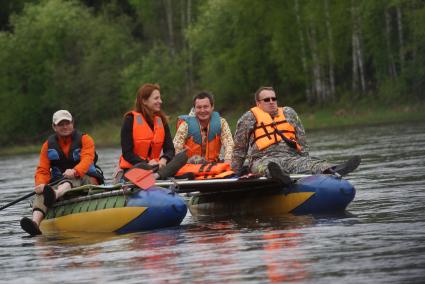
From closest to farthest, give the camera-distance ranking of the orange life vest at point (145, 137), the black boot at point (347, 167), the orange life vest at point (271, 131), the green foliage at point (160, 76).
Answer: the black boot at point (347, 167)
the orange life vest at point (145, 137)
the orange life vest at point (271, 131)
the green foliage at point (160, 76)

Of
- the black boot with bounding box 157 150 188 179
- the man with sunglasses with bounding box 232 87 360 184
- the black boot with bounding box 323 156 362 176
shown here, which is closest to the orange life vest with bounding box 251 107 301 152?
the man with sunglasses with bounding box 232 87 360 184

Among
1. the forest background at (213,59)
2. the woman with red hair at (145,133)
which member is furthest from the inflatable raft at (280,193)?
the forest background at (213,59)

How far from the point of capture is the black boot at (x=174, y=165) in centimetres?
1253

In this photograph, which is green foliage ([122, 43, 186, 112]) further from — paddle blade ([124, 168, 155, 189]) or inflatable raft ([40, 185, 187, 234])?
paddle blade ([124, 168, 155, 189])

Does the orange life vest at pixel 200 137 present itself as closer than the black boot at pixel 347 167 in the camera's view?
No

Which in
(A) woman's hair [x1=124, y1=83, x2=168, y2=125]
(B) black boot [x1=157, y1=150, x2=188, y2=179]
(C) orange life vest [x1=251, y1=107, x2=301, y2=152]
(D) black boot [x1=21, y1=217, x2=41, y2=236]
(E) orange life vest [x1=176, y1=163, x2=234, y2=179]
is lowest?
(D) black boot [x1=21, y1=217, x2=41, y2=236]

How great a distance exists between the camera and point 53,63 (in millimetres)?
64875

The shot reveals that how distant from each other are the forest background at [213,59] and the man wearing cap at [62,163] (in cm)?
2991

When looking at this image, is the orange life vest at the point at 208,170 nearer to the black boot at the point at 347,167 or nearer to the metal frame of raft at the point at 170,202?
the metal frame of raft at the point at 170,202

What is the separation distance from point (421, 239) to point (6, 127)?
54.3m

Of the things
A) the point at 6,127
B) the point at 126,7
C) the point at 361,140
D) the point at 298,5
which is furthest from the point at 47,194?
the point at 126,7

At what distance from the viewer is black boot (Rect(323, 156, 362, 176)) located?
Result: 42.2 feet

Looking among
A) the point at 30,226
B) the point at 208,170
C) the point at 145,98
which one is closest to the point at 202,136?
the point at 208,170

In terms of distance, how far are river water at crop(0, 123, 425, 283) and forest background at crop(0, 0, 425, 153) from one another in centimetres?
3023
